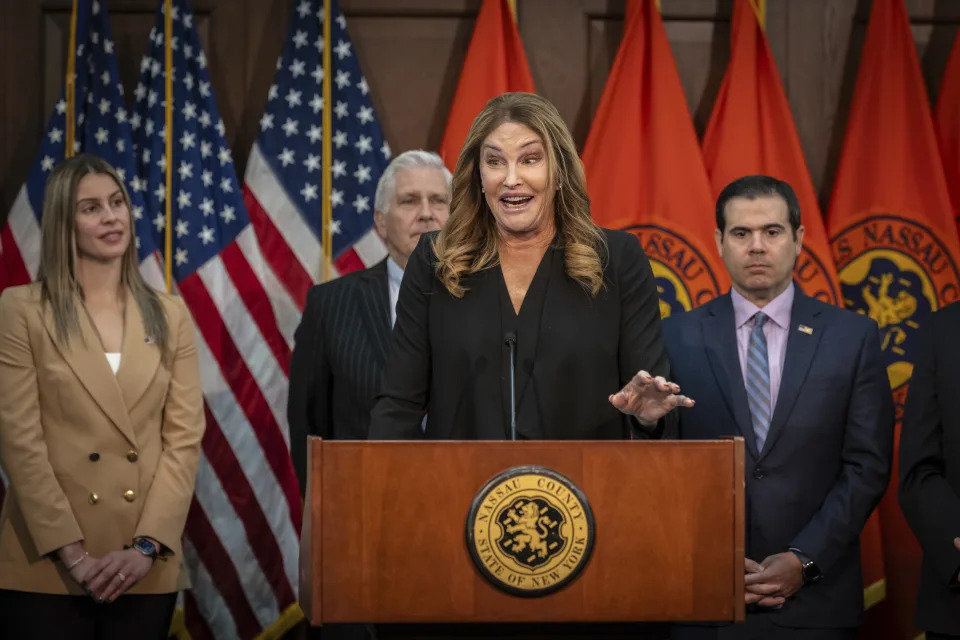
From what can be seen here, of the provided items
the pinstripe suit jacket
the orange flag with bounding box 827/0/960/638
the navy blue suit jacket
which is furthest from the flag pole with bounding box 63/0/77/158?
the orange flag with bounding box 827/0/960/638

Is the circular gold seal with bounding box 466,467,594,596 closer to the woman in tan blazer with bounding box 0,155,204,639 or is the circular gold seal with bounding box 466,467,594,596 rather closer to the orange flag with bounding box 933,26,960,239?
the woman in tan blazer with bounding box 0,155,204,639

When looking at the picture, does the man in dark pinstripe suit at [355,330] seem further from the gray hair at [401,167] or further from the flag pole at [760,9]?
the flag pole at [760,9]

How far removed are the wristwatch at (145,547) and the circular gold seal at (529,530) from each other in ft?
6.00

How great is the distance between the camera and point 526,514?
180 centimetres

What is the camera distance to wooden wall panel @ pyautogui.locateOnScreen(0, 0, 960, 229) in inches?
180

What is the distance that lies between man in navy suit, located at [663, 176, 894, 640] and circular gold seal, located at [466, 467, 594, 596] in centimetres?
151

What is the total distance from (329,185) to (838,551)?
223 cm

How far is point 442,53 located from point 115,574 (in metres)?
2.34

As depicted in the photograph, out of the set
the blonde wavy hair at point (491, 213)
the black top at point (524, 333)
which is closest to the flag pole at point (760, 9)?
the blonde wavy hair at point (491, 213)

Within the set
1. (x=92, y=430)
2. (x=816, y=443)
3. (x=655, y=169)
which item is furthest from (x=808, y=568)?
(x=92, y=430)

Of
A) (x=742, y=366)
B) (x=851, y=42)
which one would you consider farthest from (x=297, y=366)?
(x=851, y=42)

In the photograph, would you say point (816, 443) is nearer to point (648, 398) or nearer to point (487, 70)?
point (648, 398)

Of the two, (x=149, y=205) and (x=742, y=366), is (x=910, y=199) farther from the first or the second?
(x=149, y=205)

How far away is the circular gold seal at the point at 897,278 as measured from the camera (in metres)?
4.40
